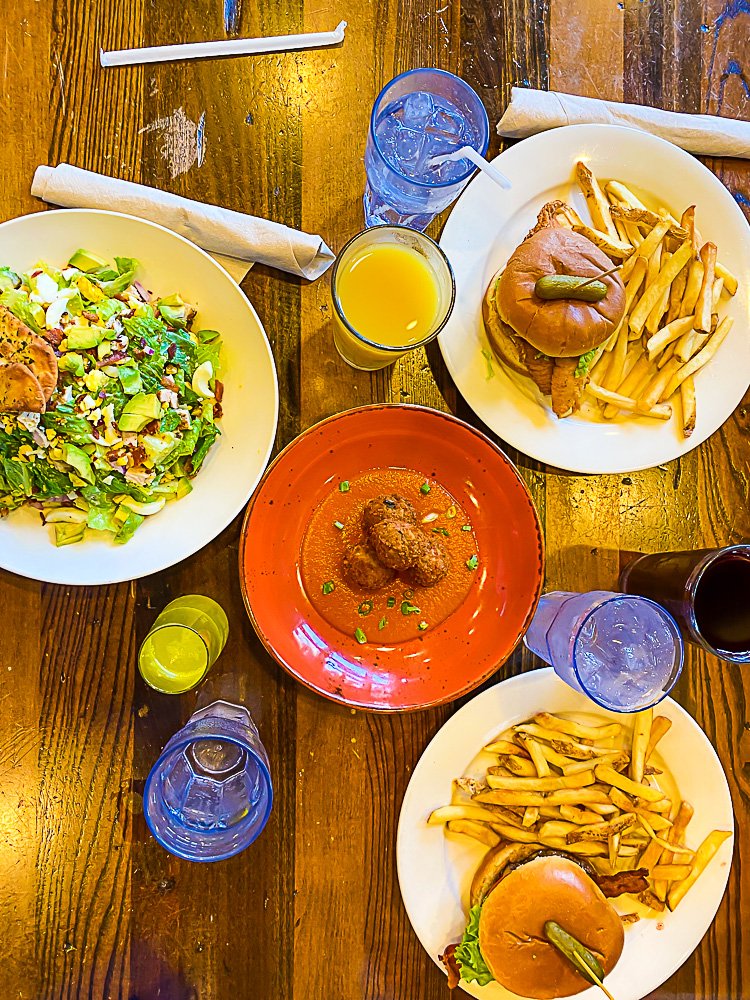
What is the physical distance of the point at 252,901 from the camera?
196 centimetres

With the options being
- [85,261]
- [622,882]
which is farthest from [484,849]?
[85,261]

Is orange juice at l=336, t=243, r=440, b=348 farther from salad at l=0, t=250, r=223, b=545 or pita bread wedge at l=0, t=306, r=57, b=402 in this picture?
pita bread wedge at l=0, t=306, r=57, b=402

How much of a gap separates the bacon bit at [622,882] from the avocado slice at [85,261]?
6.36ft

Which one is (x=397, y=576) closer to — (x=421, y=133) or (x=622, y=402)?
(x=622, y=402)

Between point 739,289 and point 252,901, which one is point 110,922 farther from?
point 739,289

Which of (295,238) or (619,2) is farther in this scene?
(619,2)

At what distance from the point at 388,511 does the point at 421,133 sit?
94 cm

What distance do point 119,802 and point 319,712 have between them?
1.81ft

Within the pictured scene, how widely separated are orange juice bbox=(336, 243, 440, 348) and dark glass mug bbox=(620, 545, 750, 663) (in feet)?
2.86

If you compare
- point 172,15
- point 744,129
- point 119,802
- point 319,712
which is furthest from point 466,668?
point 172,15

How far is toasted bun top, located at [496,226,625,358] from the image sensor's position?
174cm

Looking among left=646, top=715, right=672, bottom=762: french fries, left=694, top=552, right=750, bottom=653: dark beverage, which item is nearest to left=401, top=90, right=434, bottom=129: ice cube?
left=694, top=552, right=750, bottom=653: dark beverage

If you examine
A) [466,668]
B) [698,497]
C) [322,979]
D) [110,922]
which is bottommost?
[322,979]

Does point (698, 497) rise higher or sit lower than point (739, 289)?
lower
